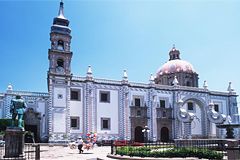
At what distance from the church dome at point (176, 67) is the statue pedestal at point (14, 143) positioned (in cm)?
3708

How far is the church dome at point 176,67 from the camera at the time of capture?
155ft

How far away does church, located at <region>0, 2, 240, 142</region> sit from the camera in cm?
3123

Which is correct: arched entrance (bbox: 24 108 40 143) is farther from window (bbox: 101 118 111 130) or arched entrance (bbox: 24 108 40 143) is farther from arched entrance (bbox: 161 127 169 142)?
arched entrance (bbox: 161 127 169 142)

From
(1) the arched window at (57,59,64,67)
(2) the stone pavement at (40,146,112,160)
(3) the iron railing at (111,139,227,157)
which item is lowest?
(2) the stone pavement at (40,146,112,160)

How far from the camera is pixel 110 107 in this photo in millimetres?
34594

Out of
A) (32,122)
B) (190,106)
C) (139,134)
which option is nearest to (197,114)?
(190,106)

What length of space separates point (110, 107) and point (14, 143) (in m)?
22.3

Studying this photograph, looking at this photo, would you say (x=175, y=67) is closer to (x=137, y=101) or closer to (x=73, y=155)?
(x=137, y=101)

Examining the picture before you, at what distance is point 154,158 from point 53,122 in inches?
774

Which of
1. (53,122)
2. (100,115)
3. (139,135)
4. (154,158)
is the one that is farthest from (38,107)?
(154,158)

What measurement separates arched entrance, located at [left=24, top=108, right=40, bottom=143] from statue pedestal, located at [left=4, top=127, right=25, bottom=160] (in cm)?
1910

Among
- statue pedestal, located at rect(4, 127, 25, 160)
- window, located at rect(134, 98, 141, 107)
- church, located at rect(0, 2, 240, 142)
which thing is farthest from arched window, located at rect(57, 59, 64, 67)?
statue pedestal, located at rect(4, 127, 25, 160)

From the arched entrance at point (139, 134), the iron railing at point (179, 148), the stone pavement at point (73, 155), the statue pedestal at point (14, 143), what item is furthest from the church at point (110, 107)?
the statue pedestal at point (14, 143)

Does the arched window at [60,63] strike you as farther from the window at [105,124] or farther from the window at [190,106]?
the window at [190,106]
